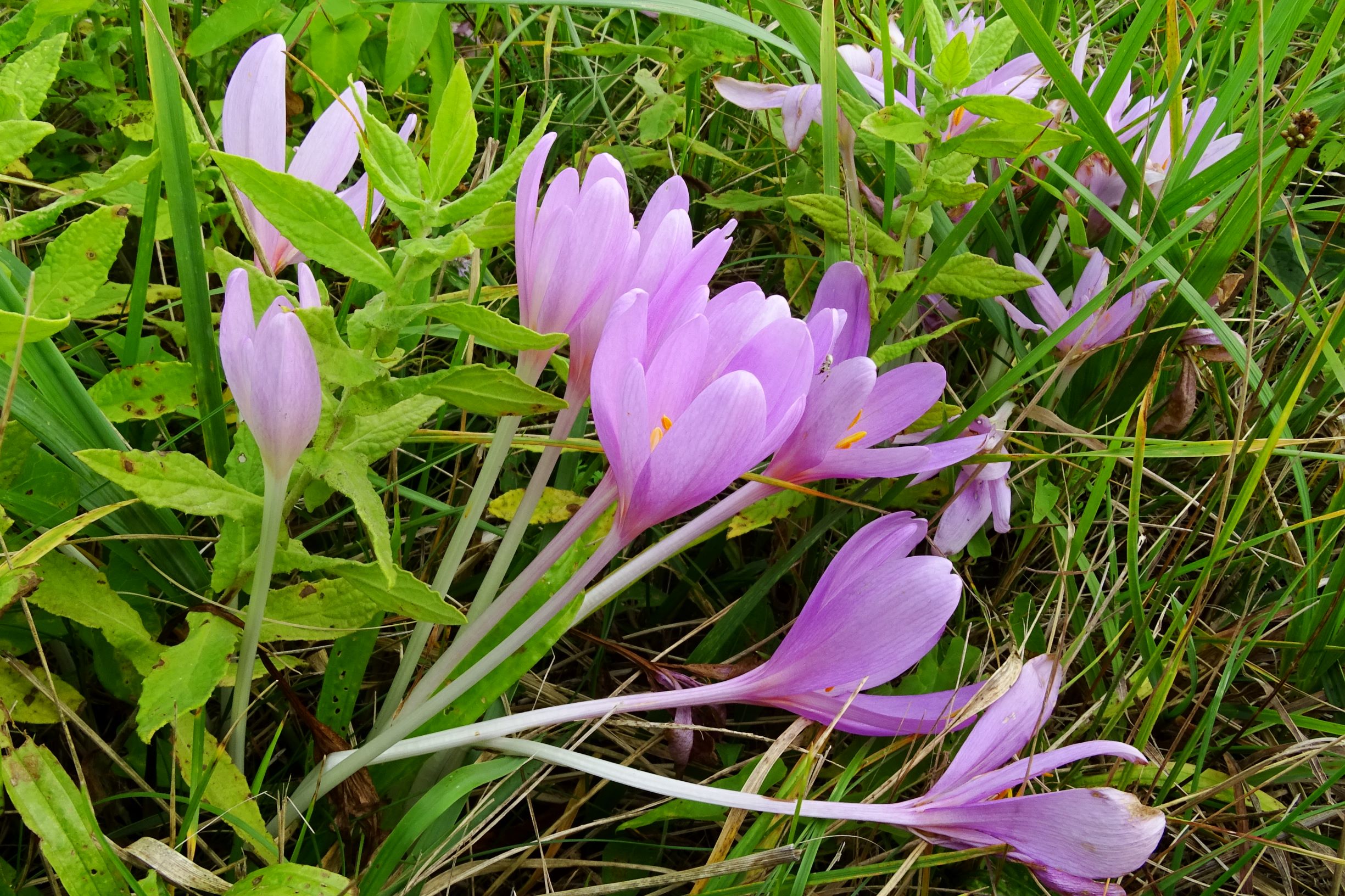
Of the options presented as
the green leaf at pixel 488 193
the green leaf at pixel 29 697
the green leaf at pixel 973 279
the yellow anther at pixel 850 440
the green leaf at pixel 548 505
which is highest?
the green leaf at pixel 488 193

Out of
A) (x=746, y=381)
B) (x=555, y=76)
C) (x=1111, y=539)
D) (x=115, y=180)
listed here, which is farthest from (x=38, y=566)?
(x=555, y=76)

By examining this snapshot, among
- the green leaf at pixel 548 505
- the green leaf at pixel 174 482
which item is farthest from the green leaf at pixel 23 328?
the green leaf at pixel 548 505

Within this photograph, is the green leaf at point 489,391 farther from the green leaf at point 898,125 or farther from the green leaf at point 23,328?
the green leaf at point 898,125

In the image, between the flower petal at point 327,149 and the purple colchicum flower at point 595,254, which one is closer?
the purple colchicum flower at point 595,254

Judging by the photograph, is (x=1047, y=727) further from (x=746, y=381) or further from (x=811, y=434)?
(x=746, y=381)

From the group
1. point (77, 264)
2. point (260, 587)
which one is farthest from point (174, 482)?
point (77, 264)

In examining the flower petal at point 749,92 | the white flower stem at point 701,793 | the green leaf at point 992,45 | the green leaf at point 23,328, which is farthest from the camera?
the flower petal at point 749,92

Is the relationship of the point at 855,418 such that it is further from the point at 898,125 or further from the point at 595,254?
the point at 898,125

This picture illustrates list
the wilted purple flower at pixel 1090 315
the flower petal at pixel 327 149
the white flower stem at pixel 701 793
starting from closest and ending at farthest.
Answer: the white flower stem at pixel 701 793
the flower petal at pixel 327 149
the wilted purple flower at pixel 1090 315
